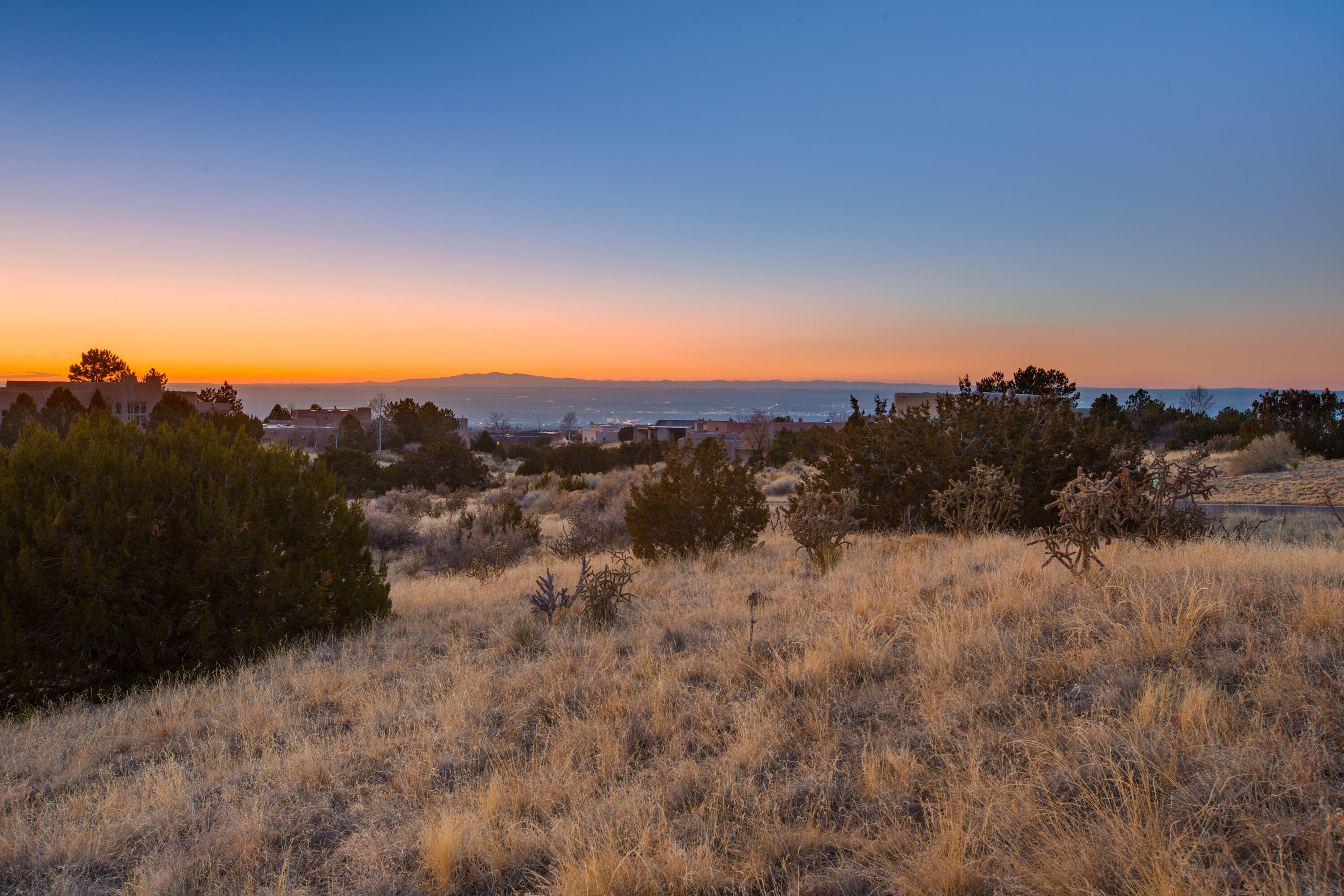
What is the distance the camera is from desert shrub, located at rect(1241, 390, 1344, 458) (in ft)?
70.9

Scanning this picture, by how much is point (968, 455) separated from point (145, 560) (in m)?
10.8

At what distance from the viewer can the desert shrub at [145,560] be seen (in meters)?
5.37

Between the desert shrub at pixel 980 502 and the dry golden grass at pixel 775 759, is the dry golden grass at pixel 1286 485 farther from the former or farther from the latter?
the dry golden grass at pixel 775 759

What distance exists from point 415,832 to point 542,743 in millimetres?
908

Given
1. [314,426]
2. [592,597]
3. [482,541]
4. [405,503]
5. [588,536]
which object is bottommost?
[405,503]

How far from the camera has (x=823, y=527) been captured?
830 cm

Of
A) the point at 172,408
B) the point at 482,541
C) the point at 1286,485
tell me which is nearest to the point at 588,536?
the point at 482,541

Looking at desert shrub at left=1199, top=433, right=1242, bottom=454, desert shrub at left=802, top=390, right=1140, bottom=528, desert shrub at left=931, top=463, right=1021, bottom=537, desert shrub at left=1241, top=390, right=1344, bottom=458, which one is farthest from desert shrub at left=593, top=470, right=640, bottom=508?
desert shrub at left=1199, top=433, right=1242, bottom=454

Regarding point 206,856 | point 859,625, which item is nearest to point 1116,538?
point 859,625

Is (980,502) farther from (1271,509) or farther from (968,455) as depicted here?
(1271,509)

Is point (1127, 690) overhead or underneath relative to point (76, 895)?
overhead

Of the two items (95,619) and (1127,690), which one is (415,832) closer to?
(1127,690)

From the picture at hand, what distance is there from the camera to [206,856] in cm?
274

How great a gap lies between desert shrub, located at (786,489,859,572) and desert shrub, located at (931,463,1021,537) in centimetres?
158
